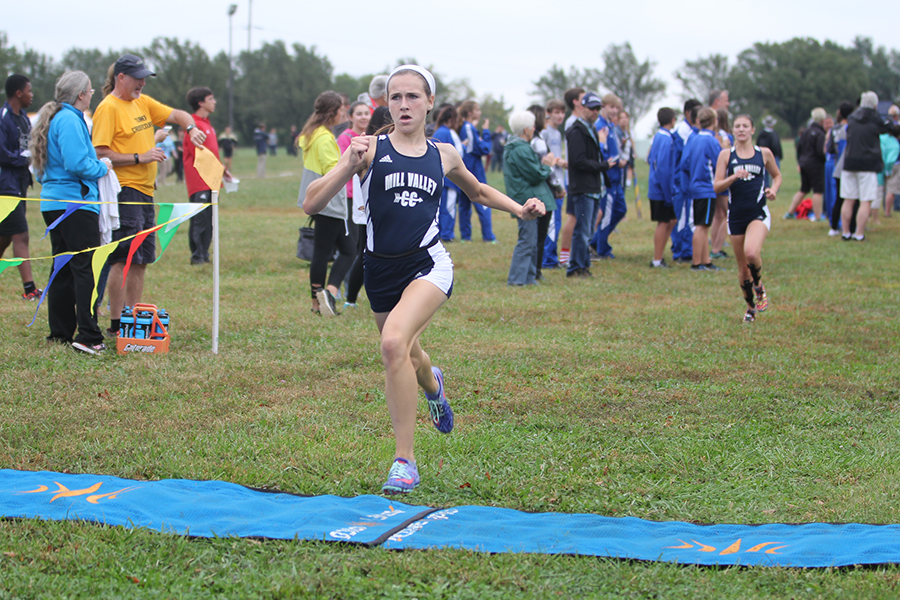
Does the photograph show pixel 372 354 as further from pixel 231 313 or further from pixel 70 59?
pixel 70 59

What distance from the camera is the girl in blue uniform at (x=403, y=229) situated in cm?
395

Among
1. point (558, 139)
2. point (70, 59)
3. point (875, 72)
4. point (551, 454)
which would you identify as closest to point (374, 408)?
point (551, 454)

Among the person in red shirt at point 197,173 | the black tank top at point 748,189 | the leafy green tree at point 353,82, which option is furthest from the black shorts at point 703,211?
the leafy green tree at point 353,82

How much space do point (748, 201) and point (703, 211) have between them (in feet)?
9.99

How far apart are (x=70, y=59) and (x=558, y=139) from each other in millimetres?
128699

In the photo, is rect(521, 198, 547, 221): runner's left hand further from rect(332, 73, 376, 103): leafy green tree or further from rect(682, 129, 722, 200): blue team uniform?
rect(332, 73, 376, 103): leafy green tree

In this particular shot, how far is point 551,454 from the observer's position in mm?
4566

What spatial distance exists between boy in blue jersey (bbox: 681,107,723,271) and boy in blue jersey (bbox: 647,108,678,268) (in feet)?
1.27

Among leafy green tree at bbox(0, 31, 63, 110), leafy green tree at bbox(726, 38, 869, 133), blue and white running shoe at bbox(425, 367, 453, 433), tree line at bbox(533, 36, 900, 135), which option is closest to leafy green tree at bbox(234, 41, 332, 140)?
leafy green tree at bbox(0, 31, 63, 110)

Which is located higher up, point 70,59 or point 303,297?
point 70,59

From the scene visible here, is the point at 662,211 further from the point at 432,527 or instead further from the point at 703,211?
the point at 432,527

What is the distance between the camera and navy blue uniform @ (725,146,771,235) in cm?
823

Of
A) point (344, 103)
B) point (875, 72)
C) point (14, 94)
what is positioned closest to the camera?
point (14, 94)

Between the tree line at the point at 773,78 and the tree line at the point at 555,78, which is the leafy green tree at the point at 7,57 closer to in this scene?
the tree line at the point at 555,78
